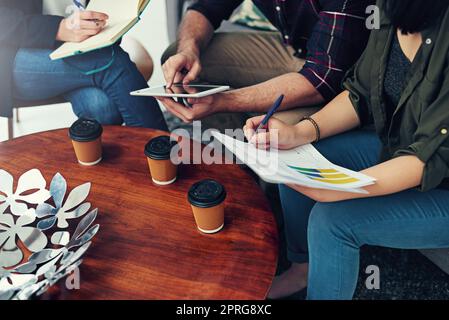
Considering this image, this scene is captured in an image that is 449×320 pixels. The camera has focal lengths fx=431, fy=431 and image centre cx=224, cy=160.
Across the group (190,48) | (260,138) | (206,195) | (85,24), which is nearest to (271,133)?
(260,138)

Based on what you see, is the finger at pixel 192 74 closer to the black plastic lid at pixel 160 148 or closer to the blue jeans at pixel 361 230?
the black plastic lid at pixel 160 148

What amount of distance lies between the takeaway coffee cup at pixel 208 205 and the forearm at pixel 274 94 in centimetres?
53

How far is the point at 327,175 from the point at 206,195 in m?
0.25

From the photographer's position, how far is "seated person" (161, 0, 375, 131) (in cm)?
132

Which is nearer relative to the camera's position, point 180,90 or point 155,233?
point 155,233

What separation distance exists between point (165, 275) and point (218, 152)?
0.43 metres

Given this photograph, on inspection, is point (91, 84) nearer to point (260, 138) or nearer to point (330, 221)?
point (260, 138)

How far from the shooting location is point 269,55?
1.70m

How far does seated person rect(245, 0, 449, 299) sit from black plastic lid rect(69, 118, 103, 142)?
38 centimetres

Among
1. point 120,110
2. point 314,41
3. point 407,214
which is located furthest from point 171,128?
point 407,214

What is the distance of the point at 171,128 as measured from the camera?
87.1 inches

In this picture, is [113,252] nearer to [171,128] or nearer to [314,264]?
[314,264]

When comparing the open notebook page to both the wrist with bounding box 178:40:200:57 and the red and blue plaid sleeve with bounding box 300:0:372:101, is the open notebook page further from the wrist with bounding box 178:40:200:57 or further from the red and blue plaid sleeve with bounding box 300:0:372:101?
the red and blue plaid sleeve with bounding box 300:0:372:101
